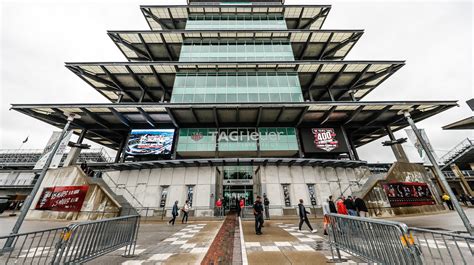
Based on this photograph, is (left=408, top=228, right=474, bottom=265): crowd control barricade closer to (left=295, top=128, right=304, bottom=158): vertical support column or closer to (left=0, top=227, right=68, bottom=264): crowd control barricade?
(left=0, top=227, right=68, bottom=264): crowd control barricade

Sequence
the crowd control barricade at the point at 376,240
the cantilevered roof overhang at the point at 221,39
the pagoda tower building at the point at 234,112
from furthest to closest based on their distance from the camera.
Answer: the cantilevered roof overhang at the point at 221,39 → the pagoda tower building at the point at 234,112 → the crowd control barricade at the point at 376,240

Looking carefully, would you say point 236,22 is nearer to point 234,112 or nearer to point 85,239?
point 234,112

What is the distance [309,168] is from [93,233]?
20.3m

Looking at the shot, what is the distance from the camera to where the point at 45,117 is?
68.1 ft

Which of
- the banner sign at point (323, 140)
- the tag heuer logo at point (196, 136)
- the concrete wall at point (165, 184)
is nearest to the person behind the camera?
the concrete wall at point (165, 184)

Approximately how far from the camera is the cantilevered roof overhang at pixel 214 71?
77.8 ft

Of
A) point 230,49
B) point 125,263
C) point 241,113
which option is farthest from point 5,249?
point 230,49

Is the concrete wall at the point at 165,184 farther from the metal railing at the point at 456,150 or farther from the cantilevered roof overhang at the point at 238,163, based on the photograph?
the metal railing at the point at 456,150

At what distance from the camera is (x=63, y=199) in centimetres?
1670

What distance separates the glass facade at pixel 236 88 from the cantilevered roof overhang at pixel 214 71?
1.26 m

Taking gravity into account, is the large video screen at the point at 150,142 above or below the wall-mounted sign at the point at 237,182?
above

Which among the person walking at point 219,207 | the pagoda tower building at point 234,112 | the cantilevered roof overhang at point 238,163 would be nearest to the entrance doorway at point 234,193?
the pagoda tower building at point 234,112

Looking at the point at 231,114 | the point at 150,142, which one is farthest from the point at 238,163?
the point at 150,142

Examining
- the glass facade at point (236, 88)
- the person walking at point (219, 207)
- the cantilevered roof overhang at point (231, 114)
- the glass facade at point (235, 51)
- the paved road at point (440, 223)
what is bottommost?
the paved road at point (440, 223)
